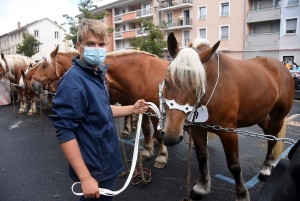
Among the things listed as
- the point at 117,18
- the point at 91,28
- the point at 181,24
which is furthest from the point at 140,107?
the point at 117,18

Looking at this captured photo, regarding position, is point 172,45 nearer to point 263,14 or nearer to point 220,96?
point 220,96

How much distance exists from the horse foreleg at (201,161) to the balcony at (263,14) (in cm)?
2335

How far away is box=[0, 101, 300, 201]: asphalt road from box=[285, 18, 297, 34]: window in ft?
61.9

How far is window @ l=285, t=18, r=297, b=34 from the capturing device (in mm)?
20203

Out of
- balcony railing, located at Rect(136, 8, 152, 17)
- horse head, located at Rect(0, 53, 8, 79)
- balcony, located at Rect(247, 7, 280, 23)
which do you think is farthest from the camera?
balcony railing, located at Rect(136, 8, 152, 17)

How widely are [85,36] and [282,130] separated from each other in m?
3.43

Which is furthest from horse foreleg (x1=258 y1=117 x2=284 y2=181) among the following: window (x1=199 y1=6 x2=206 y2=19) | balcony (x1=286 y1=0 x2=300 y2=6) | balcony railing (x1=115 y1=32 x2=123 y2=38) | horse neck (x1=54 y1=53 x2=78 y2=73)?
balcony railing (x1=115 y1=32 x2=123 y2=38)

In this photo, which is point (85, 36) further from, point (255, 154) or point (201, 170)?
point (255, 154)

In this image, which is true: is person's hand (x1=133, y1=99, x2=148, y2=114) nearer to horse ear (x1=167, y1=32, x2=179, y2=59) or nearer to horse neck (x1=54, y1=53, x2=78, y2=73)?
horse ear (x1=167, y1=32, x2=179, y2=59)

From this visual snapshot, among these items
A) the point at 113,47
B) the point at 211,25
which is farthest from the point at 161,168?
A: the point at 113,47

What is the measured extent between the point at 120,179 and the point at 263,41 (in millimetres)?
23012

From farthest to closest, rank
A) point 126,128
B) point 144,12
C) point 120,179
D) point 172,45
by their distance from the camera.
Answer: point 144,12, point 126,128, point 120,179, point 172,45

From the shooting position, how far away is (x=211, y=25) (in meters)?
26.0

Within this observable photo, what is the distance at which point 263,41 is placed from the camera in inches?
866
